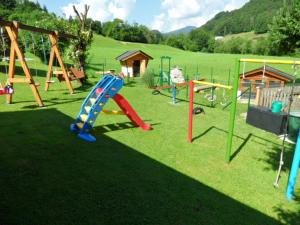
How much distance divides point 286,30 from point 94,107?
14.3 metres

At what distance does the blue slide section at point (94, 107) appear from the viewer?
6.94 meters

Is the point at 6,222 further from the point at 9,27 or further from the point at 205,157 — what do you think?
the point at 9,27

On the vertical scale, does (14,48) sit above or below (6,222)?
above

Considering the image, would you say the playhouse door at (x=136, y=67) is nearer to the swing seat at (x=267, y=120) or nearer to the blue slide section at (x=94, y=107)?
the swing seat at (x=267, y=120)

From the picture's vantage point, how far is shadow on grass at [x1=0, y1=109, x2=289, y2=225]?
3.92 meters

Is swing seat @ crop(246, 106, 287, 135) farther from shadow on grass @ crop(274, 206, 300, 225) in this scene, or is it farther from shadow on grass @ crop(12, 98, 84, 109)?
shadow on grass @ crop(12, 98, 84, 109)

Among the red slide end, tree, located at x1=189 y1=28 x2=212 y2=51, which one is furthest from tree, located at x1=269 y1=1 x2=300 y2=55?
tree, located at x1=189 y1=28 x2=212 y2=51

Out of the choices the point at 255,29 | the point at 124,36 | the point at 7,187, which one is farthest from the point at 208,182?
the point at 255,29

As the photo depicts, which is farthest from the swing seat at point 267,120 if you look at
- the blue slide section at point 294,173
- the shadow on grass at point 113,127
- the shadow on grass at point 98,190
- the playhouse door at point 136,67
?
the playhouse door at point 136,67

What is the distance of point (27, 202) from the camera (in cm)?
407

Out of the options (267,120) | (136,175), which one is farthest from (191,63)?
(136,175)

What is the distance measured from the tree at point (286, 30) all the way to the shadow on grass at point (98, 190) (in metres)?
14.0

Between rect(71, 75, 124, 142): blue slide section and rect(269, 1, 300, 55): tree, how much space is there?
13.0 meters

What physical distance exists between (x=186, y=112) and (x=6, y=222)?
8305 mm
